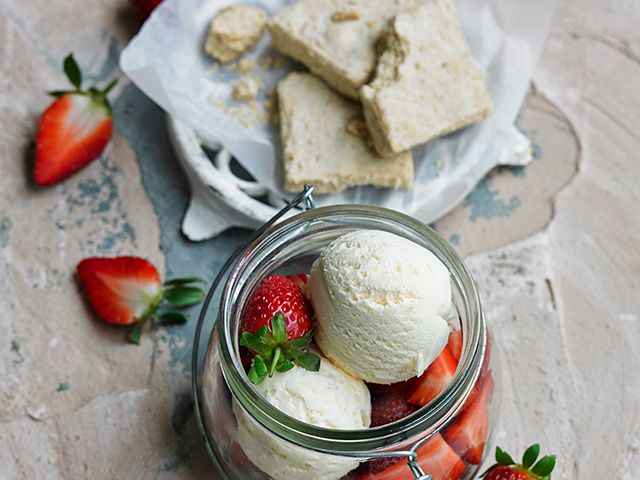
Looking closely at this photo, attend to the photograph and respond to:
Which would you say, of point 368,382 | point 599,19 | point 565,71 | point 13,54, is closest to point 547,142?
point 565,71

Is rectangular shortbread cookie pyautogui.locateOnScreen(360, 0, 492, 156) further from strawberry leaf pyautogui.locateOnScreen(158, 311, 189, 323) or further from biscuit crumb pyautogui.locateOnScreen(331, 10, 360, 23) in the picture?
strawberry leaf pyautogui.locateOnScreen(158, 311, 189, 323)

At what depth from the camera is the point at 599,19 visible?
1.42m

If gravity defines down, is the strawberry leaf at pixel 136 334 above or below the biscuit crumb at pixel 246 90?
below

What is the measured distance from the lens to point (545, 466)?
952 millimetres

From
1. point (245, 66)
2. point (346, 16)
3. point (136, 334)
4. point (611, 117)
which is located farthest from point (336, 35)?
point (136, 334)

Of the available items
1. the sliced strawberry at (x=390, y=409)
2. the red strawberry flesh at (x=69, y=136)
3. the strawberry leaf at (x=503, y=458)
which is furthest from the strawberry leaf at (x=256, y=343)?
the red strawberry flesh at (x=69, y=136)

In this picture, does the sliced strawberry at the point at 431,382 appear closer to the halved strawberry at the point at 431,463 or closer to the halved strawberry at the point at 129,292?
the halved strawberry at the point at 431,463

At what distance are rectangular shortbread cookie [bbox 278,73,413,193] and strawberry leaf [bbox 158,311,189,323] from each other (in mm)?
267

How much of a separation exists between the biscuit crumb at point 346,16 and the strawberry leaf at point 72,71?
1.44ft

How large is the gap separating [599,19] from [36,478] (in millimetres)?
1205

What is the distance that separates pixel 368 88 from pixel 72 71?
49cm

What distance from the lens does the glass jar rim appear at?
2.50 feet

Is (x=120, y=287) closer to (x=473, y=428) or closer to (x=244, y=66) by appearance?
(x=244, y=66)

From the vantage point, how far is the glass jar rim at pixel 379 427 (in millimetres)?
763
